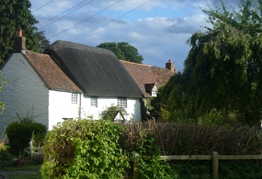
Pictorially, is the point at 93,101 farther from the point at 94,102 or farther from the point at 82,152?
the point at 82,152

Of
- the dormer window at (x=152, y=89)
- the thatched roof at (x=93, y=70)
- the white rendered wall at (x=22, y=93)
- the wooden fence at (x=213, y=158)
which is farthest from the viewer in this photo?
the dormer window at (x=152, y=89)

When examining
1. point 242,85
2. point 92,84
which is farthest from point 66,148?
point 92,84

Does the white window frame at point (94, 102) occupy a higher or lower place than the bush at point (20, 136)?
higher

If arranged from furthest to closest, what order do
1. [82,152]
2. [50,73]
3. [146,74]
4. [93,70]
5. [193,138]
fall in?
[146,74], [93,70], [50,73], [193,138], [82,152]

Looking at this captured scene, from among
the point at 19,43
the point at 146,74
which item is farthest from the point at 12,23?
the point at 146,74

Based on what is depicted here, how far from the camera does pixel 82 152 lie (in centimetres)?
1009

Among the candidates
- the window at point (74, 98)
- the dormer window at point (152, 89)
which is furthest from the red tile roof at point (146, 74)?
the window at point (74, 98)

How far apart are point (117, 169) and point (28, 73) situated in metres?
24.2

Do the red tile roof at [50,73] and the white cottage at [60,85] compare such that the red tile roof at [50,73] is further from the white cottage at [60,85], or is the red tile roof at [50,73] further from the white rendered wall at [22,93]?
the white rendered wall at [22,93]

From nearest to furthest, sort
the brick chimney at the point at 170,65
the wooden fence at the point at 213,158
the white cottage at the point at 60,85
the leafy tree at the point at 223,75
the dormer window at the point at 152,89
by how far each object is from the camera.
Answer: the wooden fence at the point at 213,158 → the leafy tree at the point at 223,75 → the white cottage at the point at 60,85 → the dormer window at the point at 152,89 → the brick chimney at the point at 170,65

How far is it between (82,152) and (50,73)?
24.7 metres

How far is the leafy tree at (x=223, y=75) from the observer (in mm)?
17797

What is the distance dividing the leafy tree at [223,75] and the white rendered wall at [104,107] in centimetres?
1452

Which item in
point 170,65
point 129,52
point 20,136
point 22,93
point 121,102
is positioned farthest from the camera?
point 129,52
